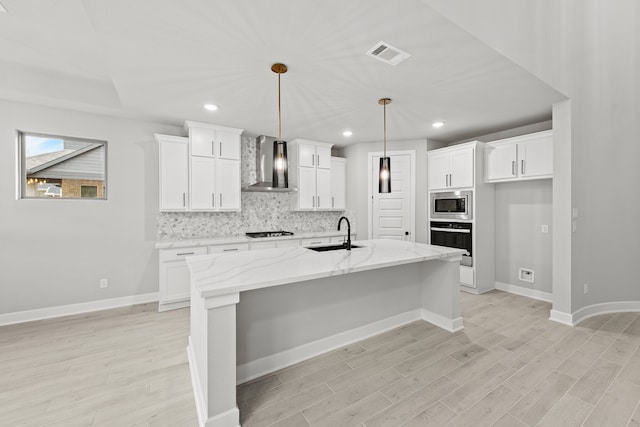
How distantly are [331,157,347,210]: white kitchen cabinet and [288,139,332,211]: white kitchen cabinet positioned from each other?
0.15 m

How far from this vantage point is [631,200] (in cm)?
356

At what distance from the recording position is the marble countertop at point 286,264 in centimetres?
174

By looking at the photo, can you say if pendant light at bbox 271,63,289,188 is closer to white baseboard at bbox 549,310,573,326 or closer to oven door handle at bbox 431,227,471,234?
oven door handle at bbox 431,227,471,234

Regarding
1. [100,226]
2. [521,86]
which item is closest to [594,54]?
[521,86]

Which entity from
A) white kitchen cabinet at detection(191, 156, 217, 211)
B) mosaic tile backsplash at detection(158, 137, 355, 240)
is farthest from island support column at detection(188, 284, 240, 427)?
mosaic tile backsplash at detection(158, 137, 355, 240)

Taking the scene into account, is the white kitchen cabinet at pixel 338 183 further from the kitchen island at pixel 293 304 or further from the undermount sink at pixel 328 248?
the undermount sink at pixel 328 248

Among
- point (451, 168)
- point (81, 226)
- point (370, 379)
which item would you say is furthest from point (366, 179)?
point (81, 226)

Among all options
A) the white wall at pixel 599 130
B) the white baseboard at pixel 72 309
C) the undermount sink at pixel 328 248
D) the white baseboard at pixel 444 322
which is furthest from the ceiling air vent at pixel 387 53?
the white baseboard at pixel 72 309

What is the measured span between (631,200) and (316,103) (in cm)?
420

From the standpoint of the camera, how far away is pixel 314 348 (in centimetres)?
250

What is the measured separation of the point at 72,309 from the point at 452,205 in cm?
558

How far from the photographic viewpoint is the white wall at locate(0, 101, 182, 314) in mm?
3289

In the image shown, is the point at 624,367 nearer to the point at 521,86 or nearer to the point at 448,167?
the point at 521,86

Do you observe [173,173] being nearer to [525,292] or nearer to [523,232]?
[523,232]
